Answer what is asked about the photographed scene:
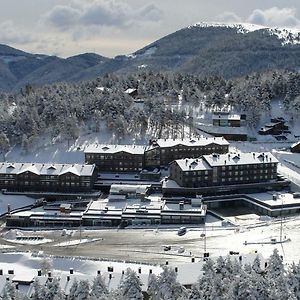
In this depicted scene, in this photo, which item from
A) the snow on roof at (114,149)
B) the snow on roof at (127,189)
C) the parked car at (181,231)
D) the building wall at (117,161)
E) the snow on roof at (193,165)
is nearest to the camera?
the parked car at (181,231)

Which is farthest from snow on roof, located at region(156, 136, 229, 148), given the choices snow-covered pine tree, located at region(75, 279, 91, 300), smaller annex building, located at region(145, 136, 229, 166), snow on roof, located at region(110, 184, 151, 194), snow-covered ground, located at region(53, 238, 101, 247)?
snow-covered pine tree, located at region(75, 279, 91, 300)

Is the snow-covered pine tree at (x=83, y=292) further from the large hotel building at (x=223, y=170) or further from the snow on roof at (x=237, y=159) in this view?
the snow on roof at (x=237, y=159)

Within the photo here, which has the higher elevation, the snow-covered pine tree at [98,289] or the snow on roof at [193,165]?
the snow on roof at [193,165]

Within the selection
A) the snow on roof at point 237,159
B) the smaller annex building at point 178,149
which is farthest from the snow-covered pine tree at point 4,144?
the snow on roof at point 237,159

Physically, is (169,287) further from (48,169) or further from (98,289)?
(48,169)

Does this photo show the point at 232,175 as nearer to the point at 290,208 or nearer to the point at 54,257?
the point at 290,208

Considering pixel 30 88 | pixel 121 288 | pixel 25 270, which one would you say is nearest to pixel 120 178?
pixel 25 270

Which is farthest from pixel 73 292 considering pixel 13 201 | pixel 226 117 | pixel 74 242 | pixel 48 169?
pixel 226 117

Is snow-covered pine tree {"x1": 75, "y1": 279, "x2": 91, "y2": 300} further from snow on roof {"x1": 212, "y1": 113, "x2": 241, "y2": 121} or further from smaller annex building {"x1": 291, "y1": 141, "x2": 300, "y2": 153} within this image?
snow on roof {"x1": 212, "y1": 113, "x2": 241, "y2": 121}
